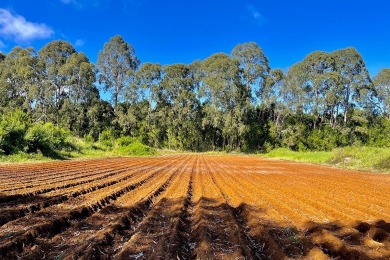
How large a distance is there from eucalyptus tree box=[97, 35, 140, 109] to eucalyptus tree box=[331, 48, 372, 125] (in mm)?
32921

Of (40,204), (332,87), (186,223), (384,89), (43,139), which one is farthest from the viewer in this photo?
(384,89)

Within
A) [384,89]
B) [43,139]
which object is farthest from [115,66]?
[384,89]

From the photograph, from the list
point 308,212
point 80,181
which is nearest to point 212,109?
point 80,181

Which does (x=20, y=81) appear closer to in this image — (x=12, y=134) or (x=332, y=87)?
(x=12, y=134)

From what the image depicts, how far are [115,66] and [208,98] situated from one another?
1632 centimetres

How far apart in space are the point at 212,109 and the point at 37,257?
42.8 m

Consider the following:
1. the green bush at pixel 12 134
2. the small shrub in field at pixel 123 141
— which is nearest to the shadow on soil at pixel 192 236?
the green bush at pixel 12 134

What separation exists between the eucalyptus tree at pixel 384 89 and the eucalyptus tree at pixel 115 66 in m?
40.8

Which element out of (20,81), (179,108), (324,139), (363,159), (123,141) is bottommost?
(363,159)

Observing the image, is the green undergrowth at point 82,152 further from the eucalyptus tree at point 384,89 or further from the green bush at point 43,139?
the eucalyptus tree at point 384,89

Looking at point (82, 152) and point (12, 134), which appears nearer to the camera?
point (12, 134)

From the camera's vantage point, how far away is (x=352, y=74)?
45750 millimetres

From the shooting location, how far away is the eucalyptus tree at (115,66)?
49.7m

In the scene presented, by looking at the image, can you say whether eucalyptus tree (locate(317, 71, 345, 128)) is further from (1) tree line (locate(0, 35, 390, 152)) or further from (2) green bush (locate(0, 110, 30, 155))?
(2) green bush (locate(0, 110, 30, 155))
